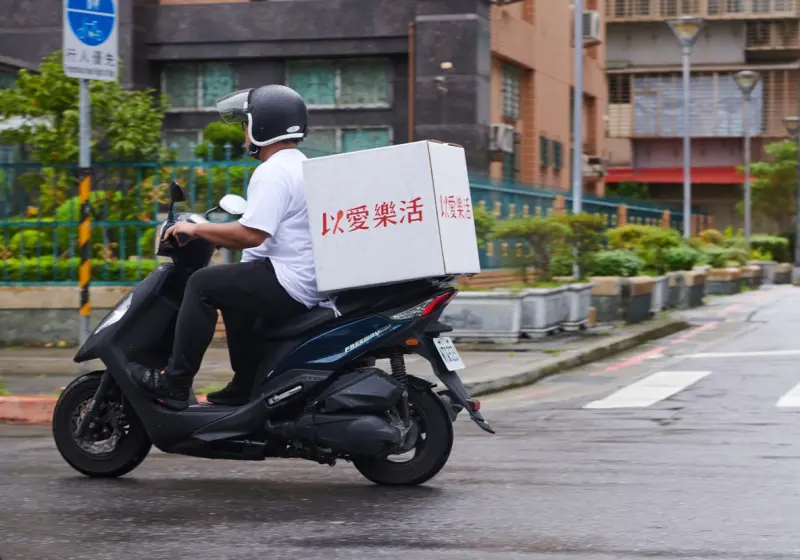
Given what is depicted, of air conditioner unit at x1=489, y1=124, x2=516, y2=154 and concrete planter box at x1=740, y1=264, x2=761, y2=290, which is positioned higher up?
air conditioner unit at x1=489, y1=124, x2=516, y2=154

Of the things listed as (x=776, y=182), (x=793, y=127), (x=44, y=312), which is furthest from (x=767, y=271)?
(x=44, y=312)

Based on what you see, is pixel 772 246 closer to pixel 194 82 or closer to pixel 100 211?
pixel 194 82

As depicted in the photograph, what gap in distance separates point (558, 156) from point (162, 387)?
31.6 m

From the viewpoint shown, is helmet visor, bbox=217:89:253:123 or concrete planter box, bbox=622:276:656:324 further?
concrete planter box, bbox=622:276:656:324

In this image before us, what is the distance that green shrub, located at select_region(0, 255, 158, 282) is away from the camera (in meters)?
15.4

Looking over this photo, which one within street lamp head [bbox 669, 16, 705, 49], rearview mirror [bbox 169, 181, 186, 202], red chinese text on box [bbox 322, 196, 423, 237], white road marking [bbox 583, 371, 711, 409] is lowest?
white road marking [bbox 583, 371, 711, 409]

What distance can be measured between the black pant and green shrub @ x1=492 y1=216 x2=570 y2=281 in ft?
33.5

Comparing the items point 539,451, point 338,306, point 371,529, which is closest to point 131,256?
point 539,451

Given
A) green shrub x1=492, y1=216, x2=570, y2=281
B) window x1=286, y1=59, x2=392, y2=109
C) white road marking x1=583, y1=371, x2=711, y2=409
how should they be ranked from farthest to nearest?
window x1=286, y1=59, x2=392, y2=109, green shrub x1=492, y1=216, x2=570, y2=281, white road marking x1=583, y1=371, x2=711, y2=409

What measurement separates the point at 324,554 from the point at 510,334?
34.2 ft

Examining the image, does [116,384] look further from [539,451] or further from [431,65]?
[431,65]

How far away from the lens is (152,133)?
15.7 metres

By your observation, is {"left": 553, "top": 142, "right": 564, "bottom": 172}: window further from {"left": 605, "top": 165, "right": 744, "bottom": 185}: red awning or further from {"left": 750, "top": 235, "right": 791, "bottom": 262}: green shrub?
{"left": 605, "top": 165, "right": 744, "bottom": 185}: red awning

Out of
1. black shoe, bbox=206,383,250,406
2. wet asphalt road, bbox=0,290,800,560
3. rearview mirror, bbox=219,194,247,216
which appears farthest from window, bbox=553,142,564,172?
rearview mirror, bbox=219,194,247,216
